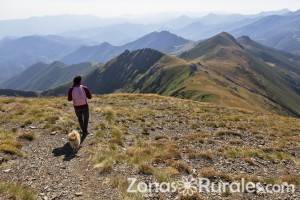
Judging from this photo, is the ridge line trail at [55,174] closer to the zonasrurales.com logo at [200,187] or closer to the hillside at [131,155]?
the hillside at [131,155]

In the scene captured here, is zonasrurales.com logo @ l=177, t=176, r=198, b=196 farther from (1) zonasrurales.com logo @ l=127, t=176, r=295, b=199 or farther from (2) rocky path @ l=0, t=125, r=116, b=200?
(2) rocky path @ l=0, t=125, r=116, b=200

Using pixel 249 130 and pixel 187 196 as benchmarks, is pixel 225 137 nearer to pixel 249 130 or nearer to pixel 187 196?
pixel 249 130

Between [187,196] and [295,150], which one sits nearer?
[187,196]

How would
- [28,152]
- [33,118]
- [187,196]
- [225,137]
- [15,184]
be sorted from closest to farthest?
[187,196] → [15,184] → [28,152] → [225,137] → [33,118]

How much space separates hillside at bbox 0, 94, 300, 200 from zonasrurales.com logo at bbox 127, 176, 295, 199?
10.6 inches

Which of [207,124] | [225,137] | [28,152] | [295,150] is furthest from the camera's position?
[207,124]

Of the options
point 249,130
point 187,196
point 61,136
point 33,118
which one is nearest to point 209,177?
point 187,196

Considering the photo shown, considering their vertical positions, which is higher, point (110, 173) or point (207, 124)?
point (110, 173)

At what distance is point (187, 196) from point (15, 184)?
6.39 m

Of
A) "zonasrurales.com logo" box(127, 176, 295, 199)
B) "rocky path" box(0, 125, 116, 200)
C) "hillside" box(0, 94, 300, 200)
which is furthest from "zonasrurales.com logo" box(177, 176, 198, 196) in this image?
"rocky path" box(0, 125, 116, 200)

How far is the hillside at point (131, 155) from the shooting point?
1406cm

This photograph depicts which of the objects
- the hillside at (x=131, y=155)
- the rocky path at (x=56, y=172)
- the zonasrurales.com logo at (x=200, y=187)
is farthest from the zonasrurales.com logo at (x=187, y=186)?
the rocky path at (x=56, y=172)

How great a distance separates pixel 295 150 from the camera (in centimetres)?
2219

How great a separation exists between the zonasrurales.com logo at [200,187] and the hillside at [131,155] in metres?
0.27
